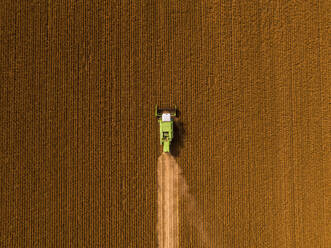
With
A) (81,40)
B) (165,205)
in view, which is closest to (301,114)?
(165,205)

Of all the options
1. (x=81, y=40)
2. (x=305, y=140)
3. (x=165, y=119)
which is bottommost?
(x=305, y=140)

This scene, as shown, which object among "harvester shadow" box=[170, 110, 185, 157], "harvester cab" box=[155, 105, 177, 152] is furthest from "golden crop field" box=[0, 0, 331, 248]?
"harvester cab" box=[155, 105, 177, 152]

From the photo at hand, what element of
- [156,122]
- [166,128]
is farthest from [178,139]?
[156,122]

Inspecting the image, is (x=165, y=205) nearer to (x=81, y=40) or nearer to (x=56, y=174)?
(x=56, y=174)

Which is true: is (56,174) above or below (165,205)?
above

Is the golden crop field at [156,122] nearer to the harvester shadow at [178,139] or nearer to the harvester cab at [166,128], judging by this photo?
the harvester shadow at [178,139]

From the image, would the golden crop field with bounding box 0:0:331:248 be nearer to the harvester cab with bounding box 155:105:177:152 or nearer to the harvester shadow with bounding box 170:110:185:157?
the harvester shadow with bounding box 170:110:185:157

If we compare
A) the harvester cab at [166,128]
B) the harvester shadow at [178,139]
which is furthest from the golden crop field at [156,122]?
the harvester cab at [166,128]

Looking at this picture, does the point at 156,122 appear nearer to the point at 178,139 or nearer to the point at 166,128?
the point at 166,128
